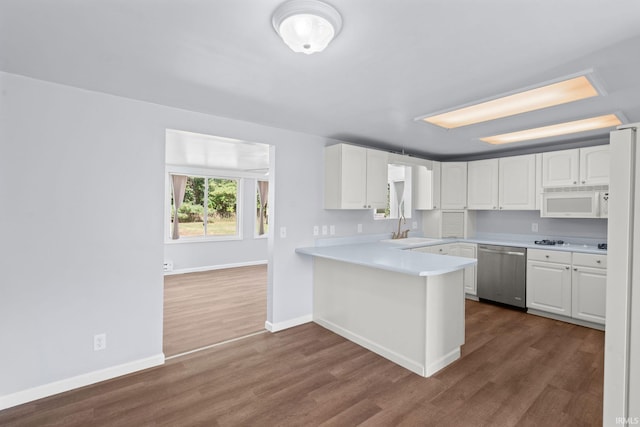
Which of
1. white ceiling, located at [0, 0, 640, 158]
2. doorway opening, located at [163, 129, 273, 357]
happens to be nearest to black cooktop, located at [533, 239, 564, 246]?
white ceiling, located at [0, 0, 640, 158]

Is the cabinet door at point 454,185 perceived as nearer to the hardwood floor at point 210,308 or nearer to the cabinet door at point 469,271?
the cabinet door at point 469,271

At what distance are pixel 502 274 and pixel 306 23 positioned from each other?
4.20 meters

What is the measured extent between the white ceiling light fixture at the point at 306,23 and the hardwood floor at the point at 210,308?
2.88 m

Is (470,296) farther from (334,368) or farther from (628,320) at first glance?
(628,320)

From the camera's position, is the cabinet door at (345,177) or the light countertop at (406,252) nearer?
the light countertop at (406,252)

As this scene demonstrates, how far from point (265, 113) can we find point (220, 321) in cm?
251

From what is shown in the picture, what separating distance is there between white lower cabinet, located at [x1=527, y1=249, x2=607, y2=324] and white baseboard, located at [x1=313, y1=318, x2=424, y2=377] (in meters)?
2.38

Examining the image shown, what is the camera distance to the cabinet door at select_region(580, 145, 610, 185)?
142 inches

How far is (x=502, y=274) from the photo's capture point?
4.27m

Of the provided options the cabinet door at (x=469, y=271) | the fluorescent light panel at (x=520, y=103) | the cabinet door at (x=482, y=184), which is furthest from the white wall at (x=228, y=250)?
the fluorescent light panel at (x=520, y=103)

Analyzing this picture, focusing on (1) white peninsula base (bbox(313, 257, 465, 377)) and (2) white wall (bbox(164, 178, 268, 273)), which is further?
(2) white wall (bbox(164, 178, 268, 273))

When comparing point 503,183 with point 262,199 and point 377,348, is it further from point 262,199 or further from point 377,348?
point 262,199

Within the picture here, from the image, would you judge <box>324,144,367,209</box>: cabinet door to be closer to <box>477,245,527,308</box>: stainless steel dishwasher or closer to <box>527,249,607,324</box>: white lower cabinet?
<box>477,245,527,308</box>: stainless steel dishwasher

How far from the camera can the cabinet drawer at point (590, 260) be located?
3.49 metres
